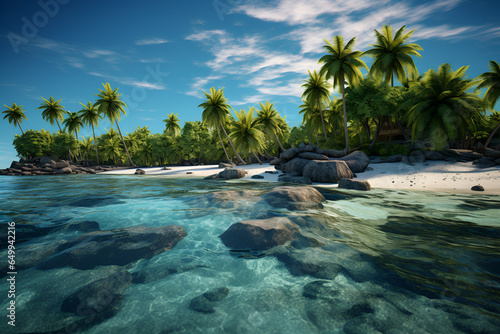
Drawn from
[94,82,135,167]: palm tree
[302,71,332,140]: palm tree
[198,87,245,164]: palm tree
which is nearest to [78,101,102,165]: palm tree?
[94,82,135,167]: palm tree

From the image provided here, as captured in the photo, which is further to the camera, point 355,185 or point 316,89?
point 316,89

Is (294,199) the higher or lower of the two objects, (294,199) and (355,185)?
the higher

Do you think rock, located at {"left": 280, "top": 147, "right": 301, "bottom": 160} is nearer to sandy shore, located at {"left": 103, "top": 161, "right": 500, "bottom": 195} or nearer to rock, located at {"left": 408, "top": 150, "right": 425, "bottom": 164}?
sandy shore, located at {"left": 103, "top": 161, "right": 500, "bottom": 195}

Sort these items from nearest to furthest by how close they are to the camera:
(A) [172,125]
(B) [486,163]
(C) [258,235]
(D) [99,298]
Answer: (D) [99,298]
(C) [258,235]
(B) [486,163]
(A) [172,125]

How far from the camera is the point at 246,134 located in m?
27.8

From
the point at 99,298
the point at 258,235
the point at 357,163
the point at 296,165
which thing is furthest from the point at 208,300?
the point at 357,163

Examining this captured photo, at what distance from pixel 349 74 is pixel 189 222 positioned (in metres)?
23.6

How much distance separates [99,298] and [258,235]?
2.44 m

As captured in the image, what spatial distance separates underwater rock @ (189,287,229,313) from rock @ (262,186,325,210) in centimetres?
387

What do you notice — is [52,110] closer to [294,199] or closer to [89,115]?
[89,115]

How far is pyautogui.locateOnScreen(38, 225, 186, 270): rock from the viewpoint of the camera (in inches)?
128

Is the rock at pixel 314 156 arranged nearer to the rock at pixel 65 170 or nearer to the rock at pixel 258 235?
the rock at pixel 258 235

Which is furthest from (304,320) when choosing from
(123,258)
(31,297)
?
(31,297)

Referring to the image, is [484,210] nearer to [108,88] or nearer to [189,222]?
[189,222]
